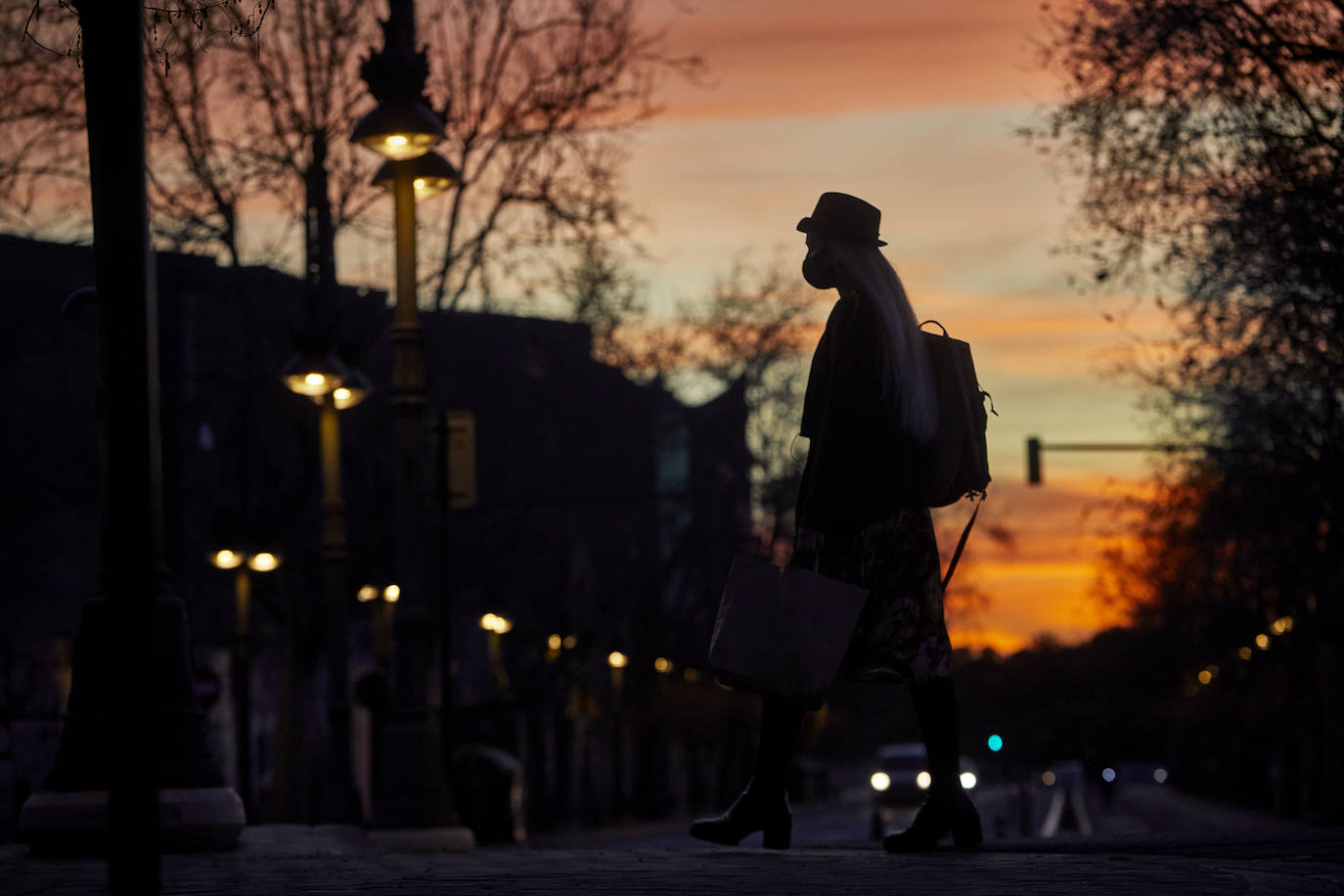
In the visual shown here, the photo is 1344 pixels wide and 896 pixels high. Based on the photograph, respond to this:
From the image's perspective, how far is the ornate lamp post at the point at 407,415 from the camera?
1678 centimetres

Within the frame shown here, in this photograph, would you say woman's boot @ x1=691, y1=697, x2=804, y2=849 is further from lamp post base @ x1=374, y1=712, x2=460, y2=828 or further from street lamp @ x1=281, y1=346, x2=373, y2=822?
street lamp @ x1=281, y1=346, x2=373, y2=822

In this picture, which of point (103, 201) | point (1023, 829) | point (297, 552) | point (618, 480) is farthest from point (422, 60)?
point (1023, 829)

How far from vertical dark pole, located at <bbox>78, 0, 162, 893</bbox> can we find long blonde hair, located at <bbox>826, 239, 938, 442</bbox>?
392 centimetres

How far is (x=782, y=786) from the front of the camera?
27.2 ft

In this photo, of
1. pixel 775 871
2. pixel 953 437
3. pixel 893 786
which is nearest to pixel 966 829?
pixel 775 871

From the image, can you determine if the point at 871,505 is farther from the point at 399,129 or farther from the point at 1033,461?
the point at 1033,461

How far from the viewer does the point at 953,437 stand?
787 centimetres

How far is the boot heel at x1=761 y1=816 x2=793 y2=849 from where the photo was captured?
8.27 m

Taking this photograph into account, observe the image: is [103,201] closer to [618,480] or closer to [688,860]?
[688,860]

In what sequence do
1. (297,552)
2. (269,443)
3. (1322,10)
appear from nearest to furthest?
(1322,10), (297,552), (269,443)

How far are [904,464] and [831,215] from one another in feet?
2.94

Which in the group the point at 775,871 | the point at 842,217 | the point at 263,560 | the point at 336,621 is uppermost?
the point at 263,560

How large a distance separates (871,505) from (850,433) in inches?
9.9

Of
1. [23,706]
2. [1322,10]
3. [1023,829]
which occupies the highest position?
[1322,10]
